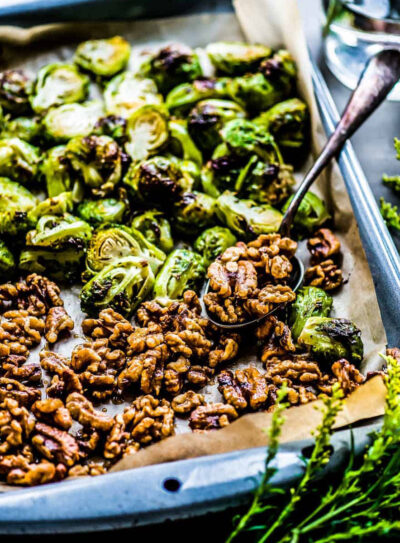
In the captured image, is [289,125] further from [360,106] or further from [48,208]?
[48,208]

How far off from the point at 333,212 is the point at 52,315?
4.19 feet

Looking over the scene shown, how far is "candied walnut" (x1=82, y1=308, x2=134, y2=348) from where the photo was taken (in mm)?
2309

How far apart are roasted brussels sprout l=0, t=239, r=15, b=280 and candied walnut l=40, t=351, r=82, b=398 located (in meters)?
0.49

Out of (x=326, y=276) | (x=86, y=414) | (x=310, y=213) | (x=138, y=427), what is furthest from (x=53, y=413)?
(x=310, y=213)

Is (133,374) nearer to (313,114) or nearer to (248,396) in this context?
(248,396)

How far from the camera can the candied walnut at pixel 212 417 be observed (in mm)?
2078

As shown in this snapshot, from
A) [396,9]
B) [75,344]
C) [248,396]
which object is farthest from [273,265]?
[396,9]

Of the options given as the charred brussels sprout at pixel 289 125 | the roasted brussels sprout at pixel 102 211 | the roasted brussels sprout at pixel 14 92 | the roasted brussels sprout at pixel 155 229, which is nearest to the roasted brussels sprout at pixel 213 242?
the roasted brussels sprout at pixel 155 229

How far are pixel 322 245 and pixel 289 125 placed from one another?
64 centimetres

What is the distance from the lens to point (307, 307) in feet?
7.84

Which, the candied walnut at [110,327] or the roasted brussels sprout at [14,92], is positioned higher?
the roasted brussels sprout at [14,92]

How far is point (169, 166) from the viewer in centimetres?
267

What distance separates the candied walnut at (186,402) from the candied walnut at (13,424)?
0.48 metres

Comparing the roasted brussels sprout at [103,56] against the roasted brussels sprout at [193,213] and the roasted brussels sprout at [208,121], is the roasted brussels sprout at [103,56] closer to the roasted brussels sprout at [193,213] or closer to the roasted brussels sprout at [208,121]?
the roasted brussels sprout at [208,121]
